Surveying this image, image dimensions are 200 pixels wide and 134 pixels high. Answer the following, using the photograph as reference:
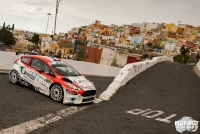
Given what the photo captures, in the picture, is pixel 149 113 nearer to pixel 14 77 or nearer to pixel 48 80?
pixel 48 80

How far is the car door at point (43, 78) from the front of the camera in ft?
28.1

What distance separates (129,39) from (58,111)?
154330mm

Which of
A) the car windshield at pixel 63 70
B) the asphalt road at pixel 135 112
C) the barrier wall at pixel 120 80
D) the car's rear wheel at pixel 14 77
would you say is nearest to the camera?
the asphalt road at pixel 135 112

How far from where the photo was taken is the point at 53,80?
839 cm

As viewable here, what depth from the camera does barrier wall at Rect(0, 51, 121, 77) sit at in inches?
565

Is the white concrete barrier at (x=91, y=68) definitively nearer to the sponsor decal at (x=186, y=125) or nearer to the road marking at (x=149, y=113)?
the road marking at (x=149, y=113)

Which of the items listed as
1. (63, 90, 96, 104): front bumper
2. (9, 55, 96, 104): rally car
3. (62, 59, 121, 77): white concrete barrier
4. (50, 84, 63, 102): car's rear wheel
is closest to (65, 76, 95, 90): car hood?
(9, 55, 96, 104): rally car

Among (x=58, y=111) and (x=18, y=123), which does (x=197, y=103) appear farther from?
(x=18, y=123)

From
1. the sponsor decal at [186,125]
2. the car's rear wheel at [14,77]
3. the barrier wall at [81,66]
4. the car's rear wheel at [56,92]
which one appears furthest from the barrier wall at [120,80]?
the barrier wall at [81,66]

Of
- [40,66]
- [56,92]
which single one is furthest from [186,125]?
[40,66]

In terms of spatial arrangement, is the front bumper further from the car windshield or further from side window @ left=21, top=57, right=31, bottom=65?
side window @ left=21, top=57, right=31, bottom=65

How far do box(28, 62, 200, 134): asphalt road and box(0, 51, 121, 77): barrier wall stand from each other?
23.8 feet

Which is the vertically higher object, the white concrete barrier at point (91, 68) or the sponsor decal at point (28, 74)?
the sponsor decal at point (28, 74)

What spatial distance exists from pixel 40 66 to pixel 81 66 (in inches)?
487
